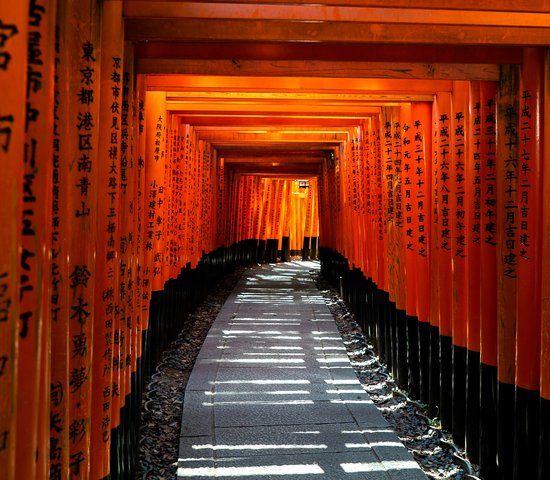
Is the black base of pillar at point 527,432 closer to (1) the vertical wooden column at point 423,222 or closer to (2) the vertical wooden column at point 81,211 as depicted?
(1) the vertical wooden column at point 423,222

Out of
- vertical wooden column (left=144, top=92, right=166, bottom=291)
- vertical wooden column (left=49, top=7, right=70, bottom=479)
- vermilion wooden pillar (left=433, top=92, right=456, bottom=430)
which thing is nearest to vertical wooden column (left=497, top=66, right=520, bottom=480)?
vermilion wooden pillar (left=433, top=92, right=456, bottom=430)

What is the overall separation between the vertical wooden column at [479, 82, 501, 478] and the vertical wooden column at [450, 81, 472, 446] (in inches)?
13.5

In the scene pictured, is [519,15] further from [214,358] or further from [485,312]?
[214,358]

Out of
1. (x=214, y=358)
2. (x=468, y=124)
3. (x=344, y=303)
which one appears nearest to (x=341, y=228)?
(x=344, y=303)

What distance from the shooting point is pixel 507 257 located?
3725 millimetres

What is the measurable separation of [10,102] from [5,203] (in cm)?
27

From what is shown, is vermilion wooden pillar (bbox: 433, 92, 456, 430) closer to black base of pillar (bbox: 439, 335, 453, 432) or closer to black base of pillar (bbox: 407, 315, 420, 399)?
black base of pillar (bbox: 439, 335, 453, 432)

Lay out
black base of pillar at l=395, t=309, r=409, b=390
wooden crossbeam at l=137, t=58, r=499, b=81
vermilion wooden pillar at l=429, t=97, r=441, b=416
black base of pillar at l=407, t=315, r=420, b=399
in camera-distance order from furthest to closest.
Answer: black base of pillar at l=395, t=309, r=409, b=390 < black base of pillar at l=407, t=315, r=420, b=399 < vermilion wooden pillar at l=429, t=97, r=441, b=416 < wooden crossbeam at l=137, t=58, r=499, b=81

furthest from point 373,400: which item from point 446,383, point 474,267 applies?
point 474,267

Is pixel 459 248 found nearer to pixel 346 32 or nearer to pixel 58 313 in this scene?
pixel 346 32

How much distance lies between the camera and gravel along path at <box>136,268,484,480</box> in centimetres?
429

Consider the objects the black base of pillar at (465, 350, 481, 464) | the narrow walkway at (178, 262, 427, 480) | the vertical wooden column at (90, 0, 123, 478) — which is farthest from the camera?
the black base of pillar at (465, 350, 481, 464)

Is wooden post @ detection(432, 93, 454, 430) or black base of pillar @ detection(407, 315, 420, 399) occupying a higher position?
wooden post @ detection(432, 93, 454, 430)

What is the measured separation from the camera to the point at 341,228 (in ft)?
39.1
